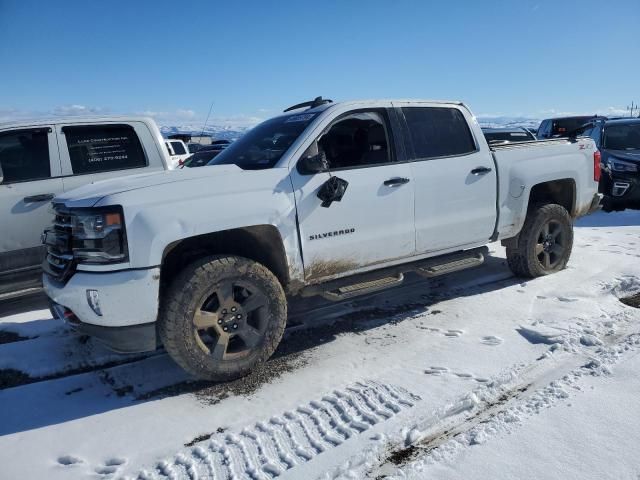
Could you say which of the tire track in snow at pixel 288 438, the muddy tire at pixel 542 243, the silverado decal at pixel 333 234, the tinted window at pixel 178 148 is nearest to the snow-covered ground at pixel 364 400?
the tire track in snow at pixel 288 438

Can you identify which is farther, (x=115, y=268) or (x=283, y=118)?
(x=283, y=118)

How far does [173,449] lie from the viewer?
8.93 ft

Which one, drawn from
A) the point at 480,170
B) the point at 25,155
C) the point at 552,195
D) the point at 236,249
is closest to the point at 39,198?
the point at 25,155

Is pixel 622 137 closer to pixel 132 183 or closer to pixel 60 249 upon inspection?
pixel 132 183

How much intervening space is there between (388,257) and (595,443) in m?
2.05

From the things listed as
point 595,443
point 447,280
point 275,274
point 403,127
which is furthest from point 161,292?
point 447,280

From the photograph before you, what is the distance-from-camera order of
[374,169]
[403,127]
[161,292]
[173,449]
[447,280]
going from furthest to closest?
1. [447,280]
2. [403,127]
3. [374,169]
4. [161,292]
5. [173,449]

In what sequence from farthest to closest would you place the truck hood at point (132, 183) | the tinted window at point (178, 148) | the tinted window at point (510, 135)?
1. the tinted window at point (178, 148)
2. the tinted window at point (510, 135)
3. the truck hood at point (132, 183)

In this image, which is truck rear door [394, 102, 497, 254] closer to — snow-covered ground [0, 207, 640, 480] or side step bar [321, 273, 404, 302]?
side step bar [321, 273, 404, 302]

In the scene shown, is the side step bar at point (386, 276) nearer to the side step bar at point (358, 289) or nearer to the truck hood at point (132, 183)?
the side step bar at point (358, 289)

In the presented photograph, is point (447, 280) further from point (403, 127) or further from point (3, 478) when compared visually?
point (3, 478)

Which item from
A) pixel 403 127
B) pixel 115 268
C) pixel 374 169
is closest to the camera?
pixel 115 268

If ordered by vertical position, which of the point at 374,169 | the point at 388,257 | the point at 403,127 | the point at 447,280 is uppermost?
the point at 403,127

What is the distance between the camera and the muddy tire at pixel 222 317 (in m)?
3.22
